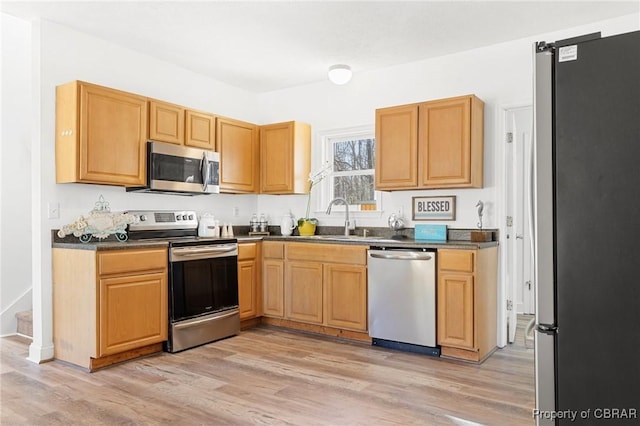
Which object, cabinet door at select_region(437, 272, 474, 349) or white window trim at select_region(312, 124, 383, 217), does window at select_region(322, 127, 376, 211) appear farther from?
cabinet door at select_region(437, 272, 474, 349)

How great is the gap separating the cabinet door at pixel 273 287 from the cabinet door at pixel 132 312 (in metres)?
1.17

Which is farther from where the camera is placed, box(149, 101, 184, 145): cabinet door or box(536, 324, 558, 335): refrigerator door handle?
box(149, 101, 184, 145): cabinet door

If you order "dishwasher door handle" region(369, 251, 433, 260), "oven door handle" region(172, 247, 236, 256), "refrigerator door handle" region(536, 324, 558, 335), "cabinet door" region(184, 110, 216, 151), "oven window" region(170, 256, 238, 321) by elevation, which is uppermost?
"cabinet door" region(184, 110, 216, 151)

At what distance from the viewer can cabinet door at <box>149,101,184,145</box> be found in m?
3.96

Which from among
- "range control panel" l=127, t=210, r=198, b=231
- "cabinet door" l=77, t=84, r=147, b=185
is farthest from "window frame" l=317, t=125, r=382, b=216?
"cabinet door" l=77, t=84, r=147, b=185

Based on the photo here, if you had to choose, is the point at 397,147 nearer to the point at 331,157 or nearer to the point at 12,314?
the point at 331,157

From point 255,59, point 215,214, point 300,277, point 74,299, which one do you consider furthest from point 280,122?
point 74,299

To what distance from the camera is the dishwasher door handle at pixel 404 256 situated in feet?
11.8

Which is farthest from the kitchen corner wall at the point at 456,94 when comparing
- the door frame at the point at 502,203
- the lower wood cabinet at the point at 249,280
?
the lower wood cabinet at the point at 249,280

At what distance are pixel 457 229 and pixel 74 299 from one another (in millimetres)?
3161

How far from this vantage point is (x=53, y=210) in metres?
3.55

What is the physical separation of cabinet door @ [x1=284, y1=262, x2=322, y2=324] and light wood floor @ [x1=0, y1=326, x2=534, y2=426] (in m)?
0.48

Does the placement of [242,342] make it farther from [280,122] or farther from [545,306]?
[545,306]

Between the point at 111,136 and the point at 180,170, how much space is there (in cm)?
67
